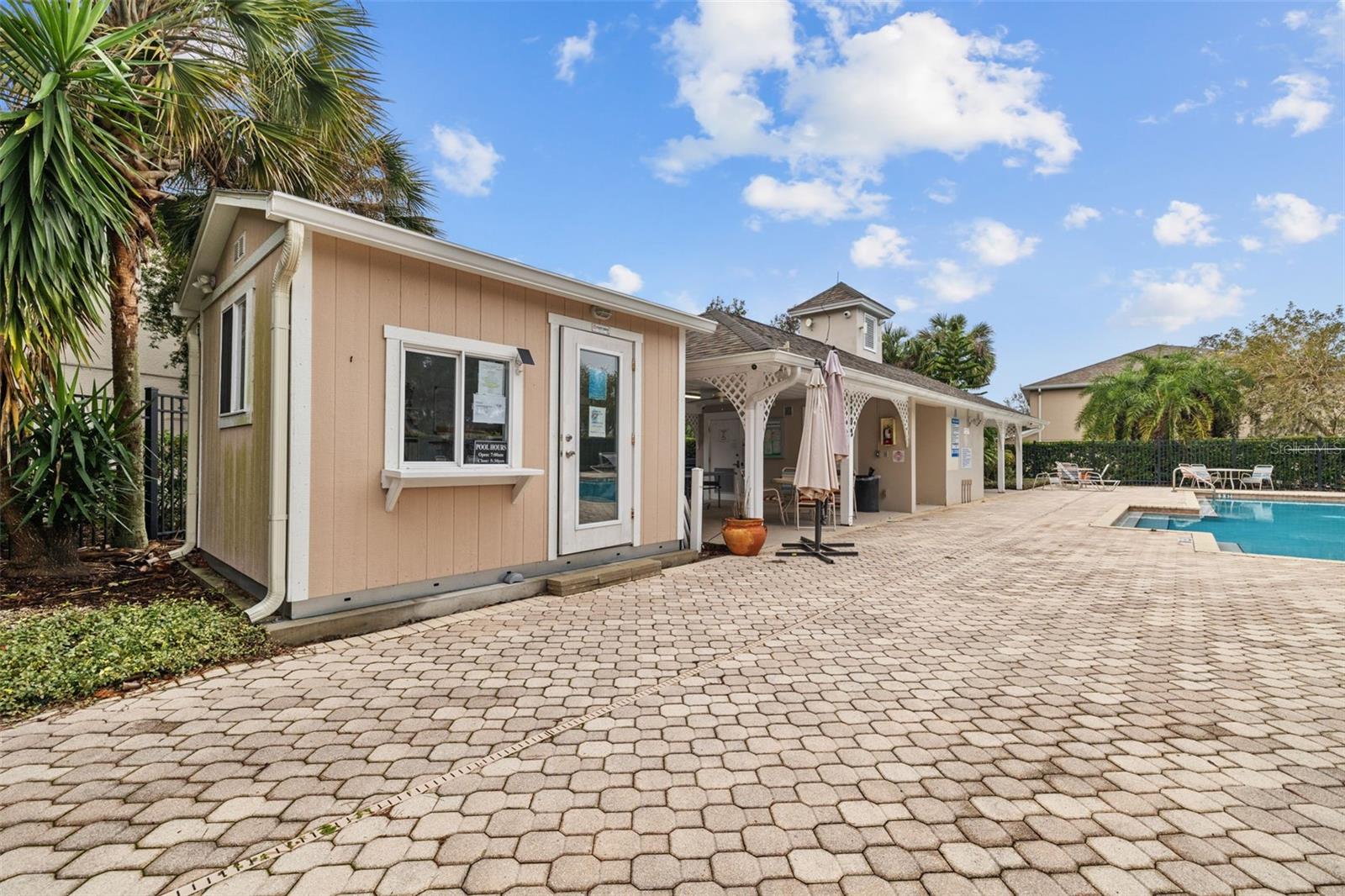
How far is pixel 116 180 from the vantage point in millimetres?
4410

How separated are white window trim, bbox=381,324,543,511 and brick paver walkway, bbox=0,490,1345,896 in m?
1.06

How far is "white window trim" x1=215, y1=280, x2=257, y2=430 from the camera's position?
448cm

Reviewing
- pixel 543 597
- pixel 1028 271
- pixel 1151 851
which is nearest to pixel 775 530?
pixel 543 597

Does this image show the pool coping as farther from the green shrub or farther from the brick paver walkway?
the green shrub

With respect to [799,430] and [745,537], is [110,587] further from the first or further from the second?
[799,430]

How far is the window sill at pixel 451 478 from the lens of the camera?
13.7 ft

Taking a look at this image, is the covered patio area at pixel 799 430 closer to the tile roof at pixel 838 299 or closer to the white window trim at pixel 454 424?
the tile roof at pixel 838 299

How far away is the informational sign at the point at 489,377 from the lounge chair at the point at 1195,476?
2249cm

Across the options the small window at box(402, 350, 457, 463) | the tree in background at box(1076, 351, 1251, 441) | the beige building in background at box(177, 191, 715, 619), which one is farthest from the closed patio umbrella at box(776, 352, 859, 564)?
the tree in background at box(1076, 351, 1251, 441)

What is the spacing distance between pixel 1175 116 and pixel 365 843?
1635 cm

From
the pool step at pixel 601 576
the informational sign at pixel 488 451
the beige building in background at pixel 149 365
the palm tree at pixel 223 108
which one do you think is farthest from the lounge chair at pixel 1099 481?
the beige building in background at pixel 149 365

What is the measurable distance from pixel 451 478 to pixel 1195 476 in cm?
2298

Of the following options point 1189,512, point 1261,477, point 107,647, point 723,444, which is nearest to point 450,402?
point 107,647

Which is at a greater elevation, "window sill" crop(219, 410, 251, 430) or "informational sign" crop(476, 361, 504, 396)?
"informational sign" crop(476, 361, 504, 396)
